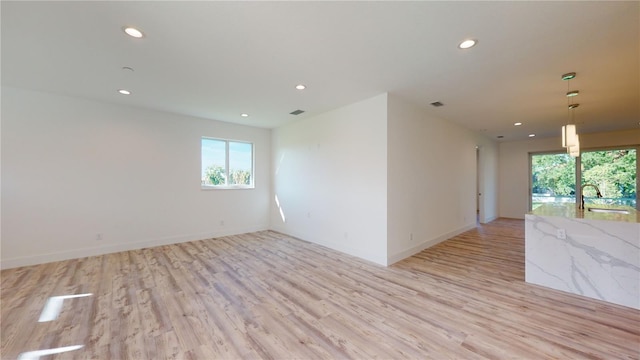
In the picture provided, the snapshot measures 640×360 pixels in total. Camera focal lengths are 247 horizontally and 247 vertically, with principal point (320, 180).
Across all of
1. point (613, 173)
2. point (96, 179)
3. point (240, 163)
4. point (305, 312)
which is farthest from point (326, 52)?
point (613, 173)

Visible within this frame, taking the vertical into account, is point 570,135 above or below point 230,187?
above

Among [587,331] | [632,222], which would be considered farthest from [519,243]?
[587,331]

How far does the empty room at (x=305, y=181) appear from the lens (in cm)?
200

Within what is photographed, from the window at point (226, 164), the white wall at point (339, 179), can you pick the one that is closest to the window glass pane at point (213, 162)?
the window at point (226, 164)

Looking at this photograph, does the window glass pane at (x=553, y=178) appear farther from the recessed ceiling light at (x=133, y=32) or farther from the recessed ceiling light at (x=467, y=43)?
the recessed ceiling light at (x=133, y=32)

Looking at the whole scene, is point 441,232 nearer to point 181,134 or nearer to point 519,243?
point 519,243

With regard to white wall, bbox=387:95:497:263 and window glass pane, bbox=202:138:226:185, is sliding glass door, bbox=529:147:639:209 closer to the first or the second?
white wall, bbox=387:95:497:263

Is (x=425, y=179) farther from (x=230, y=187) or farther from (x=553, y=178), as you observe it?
(x=553, y=178)

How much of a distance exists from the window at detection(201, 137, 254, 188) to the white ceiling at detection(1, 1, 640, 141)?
1608mm

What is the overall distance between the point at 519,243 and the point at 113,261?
7.37 metres

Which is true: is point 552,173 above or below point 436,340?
above

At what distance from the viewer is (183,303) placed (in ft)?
8.52

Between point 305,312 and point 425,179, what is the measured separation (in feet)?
10.9

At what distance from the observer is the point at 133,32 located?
7.25ft
